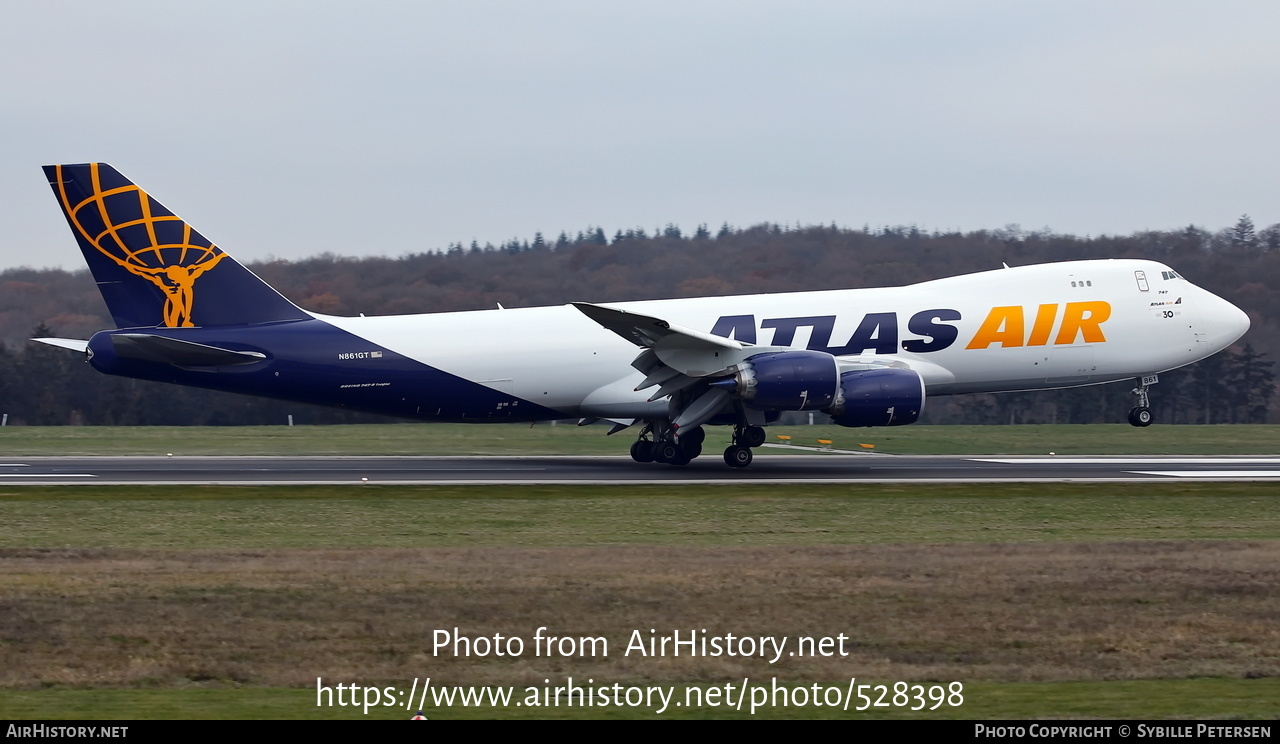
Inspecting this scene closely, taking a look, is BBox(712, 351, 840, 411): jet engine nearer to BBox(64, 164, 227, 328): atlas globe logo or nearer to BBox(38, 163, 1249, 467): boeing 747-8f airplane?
BBox(38, 163, 1249, 467): boeing 747-8f airplane

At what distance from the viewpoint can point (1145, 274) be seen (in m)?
31.5

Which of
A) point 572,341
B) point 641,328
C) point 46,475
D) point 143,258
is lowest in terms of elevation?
point 46,475

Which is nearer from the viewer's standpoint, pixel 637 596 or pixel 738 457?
pixel 637 596

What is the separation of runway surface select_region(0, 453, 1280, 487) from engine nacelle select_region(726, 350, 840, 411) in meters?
1.61

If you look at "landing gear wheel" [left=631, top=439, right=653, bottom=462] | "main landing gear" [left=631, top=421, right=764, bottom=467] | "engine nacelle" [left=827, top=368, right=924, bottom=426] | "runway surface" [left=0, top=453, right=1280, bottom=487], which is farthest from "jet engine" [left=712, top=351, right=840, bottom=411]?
"landing gear wheel" [left=631, top=439, right=653, bottom=462]

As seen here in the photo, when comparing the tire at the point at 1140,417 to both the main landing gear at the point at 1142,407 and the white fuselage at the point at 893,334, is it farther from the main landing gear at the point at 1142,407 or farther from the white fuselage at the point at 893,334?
the white fuselage at the point at 893,334

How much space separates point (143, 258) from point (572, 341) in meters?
10.1

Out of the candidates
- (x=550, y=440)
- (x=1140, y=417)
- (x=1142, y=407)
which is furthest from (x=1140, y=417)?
(x=550, y=440)

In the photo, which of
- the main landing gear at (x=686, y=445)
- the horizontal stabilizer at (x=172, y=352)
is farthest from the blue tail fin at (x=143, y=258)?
the main landing gear at (x=686, y=445)

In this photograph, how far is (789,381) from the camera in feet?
89.5

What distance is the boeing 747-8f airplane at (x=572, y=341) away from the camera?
2903 centimetres

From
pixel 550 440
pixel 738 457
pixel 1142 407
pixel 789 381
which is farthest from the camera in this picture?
pixel 550 440

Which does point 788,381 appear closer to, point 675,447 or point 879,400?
point 879,400

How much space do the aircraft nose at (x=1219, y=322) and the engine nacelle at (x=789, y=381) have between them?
422 inches
